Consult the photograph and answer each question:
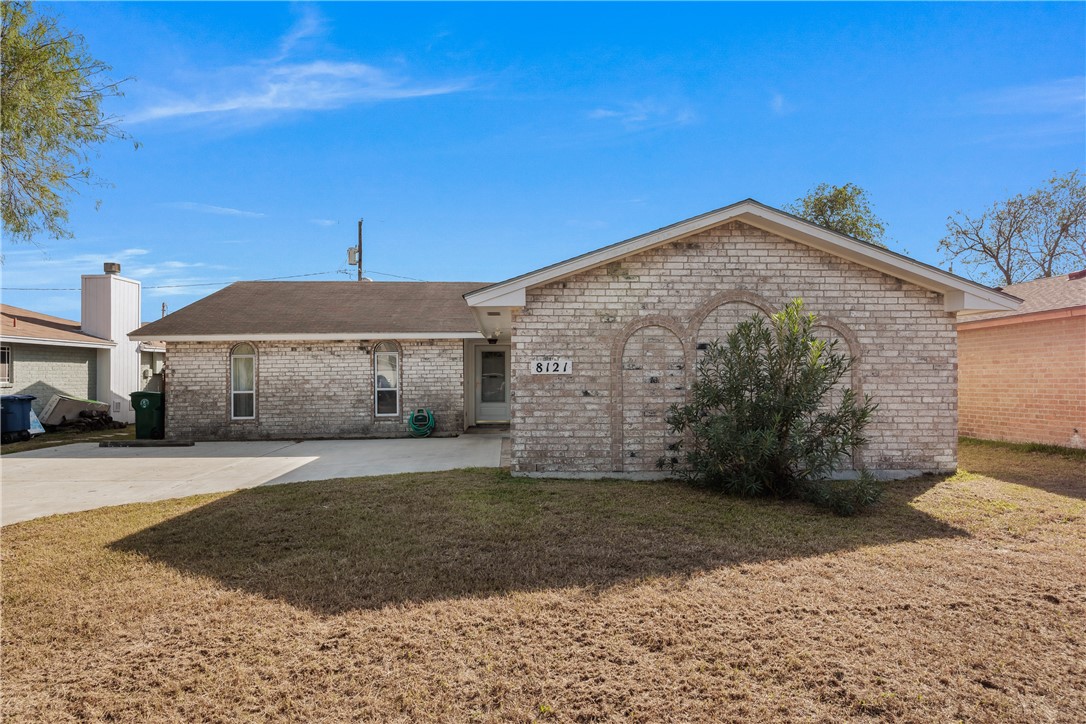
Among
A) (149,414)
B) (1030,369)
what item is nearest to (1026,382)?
(1030,369)

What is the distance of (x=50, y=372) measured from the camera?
17.9 m

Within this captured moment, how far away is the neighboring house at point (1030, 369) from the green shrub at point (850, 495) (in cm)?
529

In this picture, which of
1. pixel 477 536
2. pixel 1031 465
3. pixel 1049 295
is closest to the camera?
pixel 477 536

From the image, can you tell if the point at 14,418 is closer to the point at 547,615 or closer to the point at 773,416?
the point at 547,615

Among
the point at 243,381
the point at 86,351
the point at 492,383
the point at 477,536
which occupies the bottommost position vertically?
the point at 477,536

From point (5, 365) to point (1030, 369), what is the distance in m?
26.2

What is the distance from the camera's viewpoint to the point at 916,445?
827cm

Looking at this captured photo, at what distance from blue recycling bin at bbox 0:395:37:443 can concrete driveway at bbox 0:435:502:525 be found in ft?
11.0

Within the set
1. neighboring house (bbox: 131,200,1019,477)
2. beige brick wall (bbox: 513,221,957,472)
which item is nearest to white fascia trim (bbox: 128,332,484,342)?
neighboring house (bbox: 131,200,1019,477)

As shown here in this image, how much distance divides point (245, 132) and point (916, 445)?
14175 mm

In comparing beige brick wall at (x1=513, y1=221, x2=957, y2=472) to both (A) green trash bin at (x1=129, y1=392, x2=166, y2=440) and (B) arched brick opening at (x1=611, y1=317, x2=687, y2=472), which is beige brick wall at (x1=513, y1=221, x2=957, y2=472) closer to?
(B) arched brick opening at (x1=611, y1=317, x2=687, y2=472)

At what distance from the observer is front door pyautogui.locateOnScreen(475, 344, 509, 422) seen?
16438mm

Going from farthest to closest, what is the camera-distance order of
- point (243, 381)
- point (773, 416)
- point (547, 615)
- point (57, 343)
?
point (57, 343)
point (243, 381)
point (773, 416)
point (547, 615)

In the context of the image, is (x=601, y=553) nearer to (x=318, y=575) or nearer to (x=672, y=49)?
(x=318, y=575)
